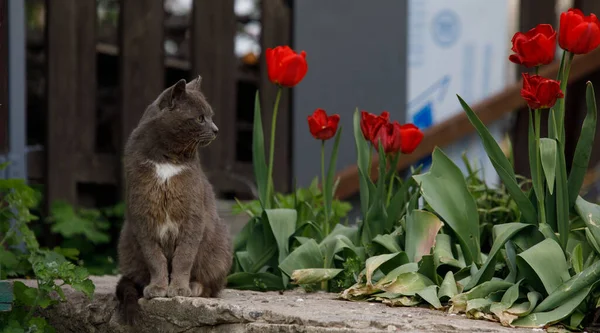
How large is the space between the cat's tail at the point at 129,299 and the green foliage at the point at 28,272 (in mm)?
123

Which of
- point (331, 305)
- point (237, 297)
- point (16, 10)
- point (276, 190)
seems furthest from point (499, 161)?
point (16, 10)

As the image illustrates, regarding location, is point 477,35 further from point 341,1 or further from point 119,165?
point 119,165

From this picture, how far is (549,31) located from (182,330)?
1.63 m

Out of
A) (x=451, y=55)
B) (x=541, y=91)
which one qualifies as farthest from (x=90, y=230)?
(x=541, y=91)

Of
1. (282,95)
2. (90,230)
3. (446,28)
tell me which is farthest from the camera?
(446,28)

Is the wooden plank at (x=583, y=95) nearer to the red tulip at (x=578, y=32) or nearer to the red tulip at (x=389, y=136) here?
the red tulip at (x=389, y=136)

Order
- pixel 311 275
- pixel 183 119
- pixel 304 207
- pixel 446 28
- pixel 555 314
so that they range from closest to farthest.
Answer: pixel 555 314 → pixel 183 119 → pixel 311 275 → pixel 304 207 → pixel 446 28

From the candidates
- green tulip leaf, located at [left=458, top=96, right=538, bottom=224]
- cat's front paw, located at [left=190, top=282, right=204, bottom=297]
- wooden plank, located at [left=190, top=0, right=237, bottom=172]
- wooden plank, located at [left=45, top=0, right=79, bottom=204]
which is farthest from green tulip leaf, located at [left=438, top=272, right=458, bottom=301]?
wooden plank, located at [left=45, top=0, right=79, bottom=204]

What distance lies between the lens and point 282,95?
5785mm

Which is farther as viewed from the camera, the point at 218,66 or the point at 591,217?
the point at 218,66

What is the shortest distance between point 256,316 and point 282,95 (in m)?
2.70

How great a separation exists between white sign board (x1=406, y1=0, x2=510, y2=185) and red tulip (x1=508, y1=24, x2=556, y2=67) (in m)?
2.64

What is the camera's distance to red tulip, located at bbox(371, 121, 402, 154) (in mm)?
3836

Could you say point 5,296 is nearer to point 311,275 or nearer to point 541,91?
point 311,275
